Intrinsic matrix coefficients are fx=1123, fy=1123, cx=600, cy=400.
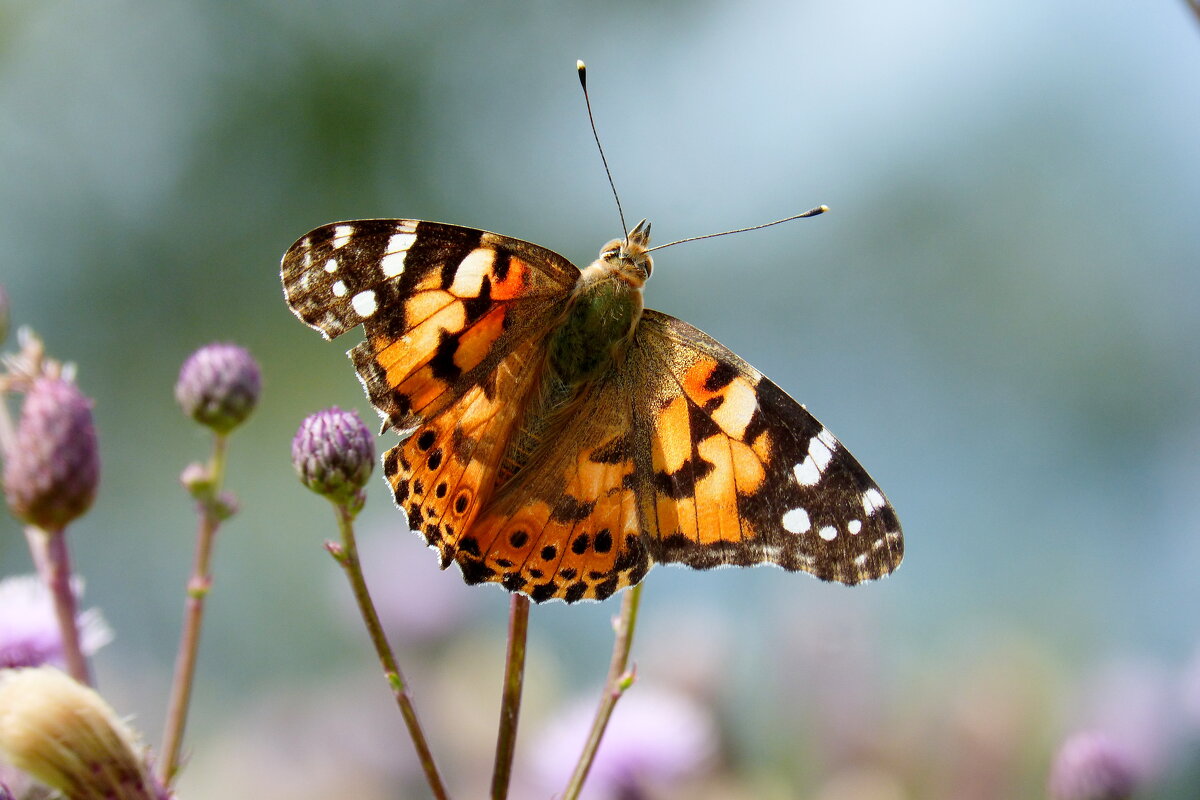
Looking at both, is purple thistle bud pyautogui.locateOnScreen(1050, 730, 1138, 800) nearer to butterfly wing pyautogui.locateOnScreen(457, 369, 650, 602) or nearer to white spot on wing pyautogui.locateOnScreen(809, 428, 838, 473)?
white spot on wing pyautogui.locateOnScreen(809, 428, 838, 473)

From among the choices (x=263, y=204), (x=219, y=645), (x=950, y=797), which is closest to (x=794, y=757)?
(x=950, y=797)

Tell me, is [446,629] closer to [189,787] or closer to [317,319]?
[189,787]

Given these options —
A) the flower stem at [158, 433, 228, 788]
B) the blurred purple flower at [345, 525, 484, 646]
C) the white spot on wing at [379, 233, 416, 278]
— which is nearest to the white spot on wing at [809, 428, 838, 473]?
the white spot on wing at [379, 233, 416, 278]

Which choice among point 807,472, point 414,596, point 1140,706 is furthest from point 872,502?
point 414,596

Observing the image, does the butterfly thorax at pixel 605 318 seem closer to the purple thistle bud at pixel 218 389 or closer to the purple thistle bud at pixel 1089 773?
the purple thistle bud at pixel 218 389

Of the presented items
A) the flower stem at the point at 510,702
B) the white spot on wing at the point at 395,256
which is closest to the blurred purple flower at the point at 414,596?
the white spot on wing at the point at 395,256

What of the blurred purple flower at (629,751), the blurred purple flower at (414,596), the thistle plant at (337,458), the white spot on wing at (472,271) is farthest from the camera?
the blurred purple flower at (414,596)
